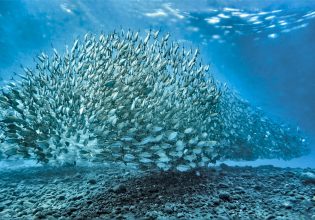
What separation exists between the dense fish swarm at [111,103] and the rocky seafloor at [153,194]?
467mm

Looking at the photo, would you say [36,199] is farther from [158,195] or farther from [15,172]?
[15,172]

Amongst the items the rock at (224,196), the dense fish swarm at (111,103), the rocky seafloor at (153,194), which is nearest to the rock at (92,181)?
the rocky seafloor at (153,194)

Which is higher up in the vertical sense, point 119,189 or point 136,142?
point 136,142

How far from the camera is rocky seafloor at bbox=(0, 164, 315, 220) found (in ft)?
14.4

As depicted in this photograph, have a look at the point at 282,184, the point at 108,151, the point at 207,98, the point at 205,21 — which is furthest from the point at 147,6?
the point at 282,184

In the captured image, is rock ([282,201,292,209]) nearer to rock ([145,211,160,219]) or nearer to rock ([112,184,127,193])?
rock ([145,211,160,219])

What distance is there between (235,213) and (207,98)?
11.9 ft

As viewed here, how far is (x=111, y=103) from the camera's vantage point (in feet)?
22.0

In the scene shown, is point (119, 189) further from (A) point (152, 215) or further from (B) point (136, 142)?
(B) point (136, 142)

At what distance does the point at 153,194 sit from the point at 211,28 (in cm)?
1606

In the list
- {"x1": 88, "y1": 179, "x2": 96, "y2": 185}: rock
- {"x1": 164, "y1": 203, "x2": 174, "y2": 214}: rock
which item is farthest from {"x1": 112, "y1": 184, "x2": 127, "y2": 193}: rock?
{"x1": 164, "y1": 203, "x2": 174, "y2": 214}: rock

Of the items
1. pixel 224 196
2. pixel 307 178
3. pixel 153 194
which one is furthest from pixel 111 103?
pixel 307 178

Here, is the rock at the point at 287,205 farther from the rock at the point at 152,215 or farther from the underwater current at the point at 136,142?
the rock at the point at 152,215

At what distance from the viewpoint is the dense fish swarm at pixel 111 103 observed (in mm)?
6613
